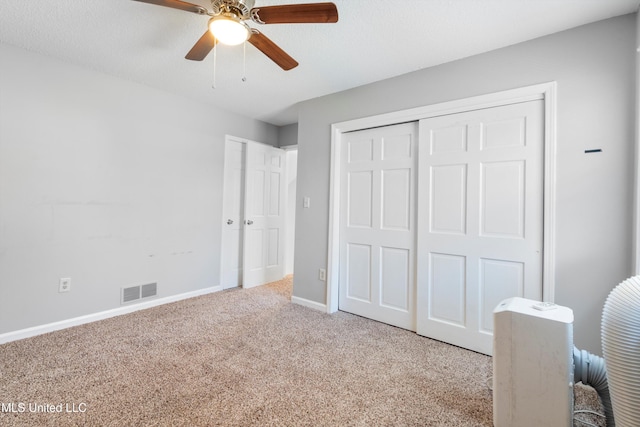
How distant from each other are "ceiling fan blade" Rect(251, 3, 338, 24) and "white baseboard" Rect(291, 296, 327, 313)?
8.31ft

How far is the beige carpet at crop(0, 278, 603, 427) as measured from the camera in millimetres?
1490

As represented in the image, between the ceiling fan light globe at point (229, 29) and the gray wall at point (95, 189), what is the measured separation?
1875 mm

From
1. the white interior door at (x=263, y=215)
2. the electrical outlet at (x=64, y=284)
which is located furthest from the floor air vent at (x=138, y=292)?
the white interior door at (x=263, y=215)

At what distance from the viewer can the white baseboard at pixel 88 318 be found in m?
2.28

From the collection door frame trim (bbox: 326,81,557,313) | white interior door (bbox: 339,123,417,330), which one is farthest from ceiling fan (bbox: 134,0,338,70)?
white interior door (bbox: 339,123,417,330)

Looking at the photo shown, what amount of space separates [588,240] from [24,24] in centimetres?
404

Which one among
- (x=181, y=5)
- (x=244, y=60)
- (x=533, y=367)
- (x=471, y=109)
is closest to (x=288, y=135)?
(x=244, y=60)

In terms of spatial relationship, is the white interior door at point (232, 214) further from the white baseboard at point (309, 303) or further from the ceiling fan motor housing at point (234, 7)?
the ceiling fan motor housing at point (234, 7)

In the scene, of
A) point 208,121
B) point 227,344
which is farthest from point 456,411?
point 208,121

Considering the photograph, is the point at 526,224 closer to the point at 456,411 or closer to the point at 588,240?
the point at 588,240

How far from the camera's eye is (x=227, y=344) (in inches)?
89.0

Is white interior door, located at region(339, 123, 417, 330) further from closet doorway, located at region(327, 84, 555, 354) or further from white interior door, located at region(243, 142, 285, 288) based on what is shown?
white interior door, located at region(243, 142, 285, 288)

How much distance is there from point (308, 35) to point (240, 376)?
7.67 feet

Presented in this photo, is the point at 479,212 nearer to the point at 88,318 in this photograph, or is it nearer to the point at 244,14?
the point at 244,14
